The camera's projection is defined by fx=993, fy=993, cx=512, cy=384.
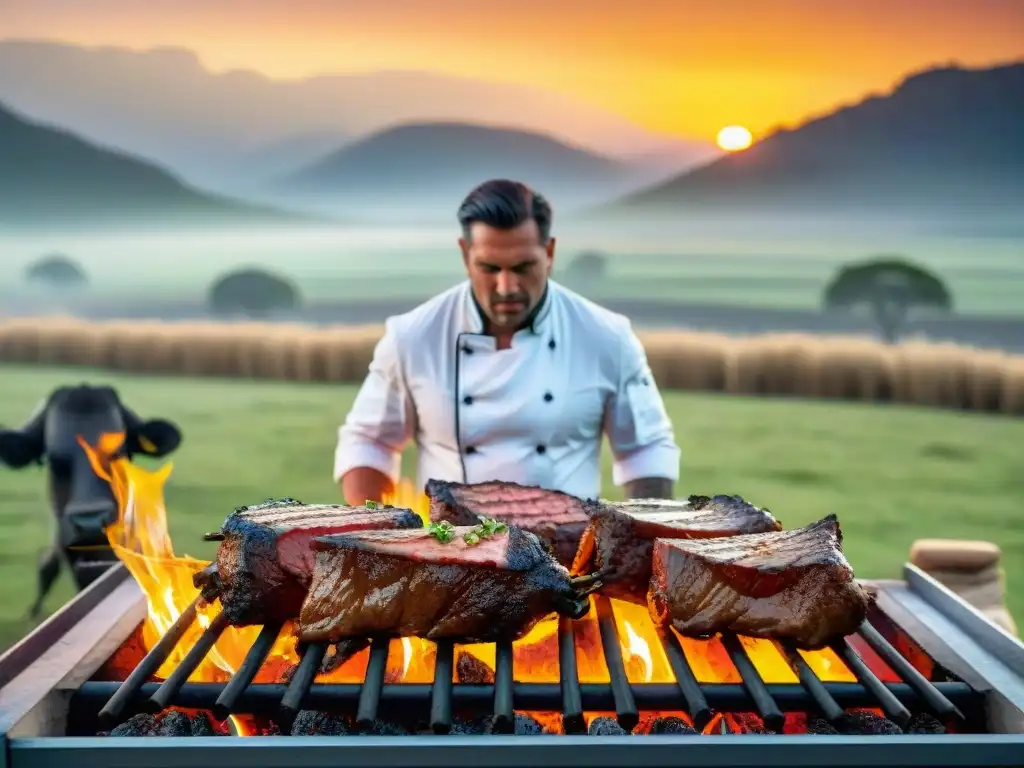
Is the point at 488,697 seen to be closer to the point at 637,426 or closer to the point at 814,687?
the point at 814,687

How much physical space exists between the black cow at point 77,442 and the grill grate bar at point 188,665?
2068 millimetres

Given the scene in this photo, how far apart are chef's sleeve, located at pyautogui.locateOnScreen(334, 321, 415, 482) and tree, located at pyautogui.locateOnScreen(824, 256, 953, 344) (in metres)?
11.4

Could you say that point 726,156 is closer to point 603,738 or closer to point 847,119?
point 847,119

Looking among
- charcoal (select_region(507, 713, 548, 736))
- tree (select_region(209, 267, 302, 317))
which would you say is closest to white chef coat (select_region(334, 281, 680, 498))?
charcoal (select_region(507, 713, 548, 736))

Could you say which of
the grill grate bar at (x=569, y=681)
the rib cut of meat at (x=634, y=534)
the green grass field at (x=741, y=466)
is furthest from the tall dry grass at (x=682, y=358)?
the grill grate bar at (x=569, y=681)

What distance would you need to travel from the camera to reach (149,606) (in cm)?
254

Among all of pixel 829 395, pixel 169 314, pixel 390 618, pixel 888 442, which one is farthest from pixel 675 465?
pixel 169 314

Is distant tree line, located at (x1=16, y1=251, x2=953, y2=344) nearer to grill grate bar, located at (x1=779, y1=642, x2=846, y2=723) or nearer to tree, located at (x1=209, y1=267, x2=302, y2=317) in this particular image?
tree, located at (x1=209, y1=267, x2=302, y2=317)

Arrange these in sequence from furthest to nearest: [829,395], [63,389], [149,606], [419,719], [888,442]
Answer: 1. [829,395]
2. [888,442]
3. [63,389]
4. [149,606]
5. [419,719]

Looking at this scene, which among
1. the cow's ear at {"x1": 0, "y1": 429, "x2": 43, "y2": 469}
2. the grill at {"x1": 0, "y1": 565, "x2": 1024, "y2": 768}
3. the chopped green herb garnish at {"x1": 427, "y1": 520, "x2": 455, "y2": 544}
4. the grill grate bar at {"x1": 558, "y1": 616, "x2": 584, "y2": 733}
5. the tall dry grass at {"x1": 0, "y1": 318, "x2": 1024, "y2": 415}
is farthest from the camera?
the tall dry grass at {"x1": 0, "y1": 318, "x2": 1024, "y2": 415}

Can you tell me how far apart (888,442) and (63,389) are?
24.9 feet

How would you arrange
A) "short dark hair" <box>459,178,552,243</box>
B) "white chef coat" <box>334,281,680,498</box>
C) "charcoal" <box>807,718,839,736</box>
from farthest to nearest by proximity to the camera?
"white chef coat" <box>334,281,680,498</box> < "short dark hair" <box>459,178,552,243</box> < "charcoal" <box>807,718,839,736</box>

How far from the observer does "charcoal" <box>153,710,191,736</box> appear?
1967 mm

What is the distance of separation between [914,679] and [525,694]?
808 mm
